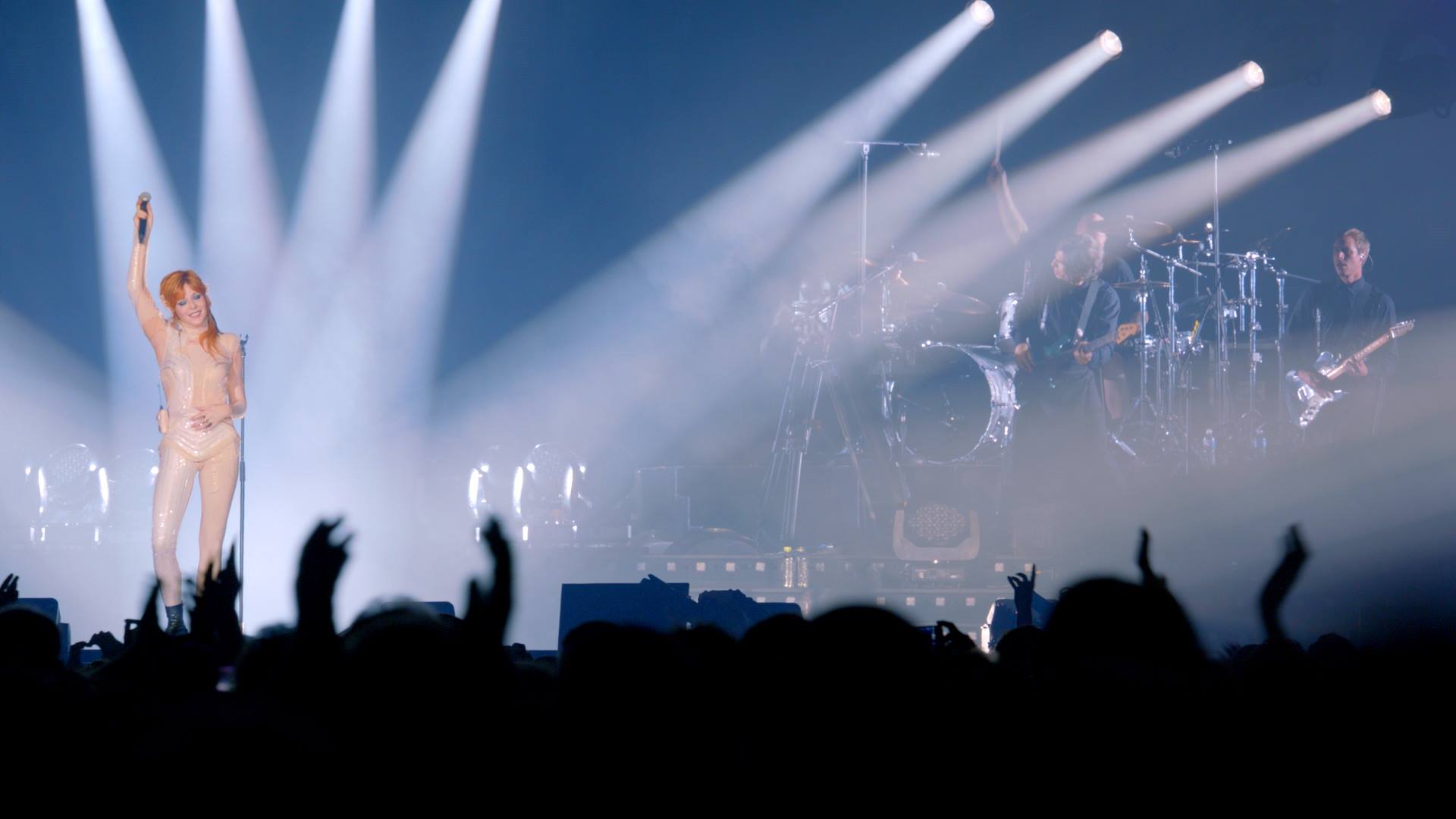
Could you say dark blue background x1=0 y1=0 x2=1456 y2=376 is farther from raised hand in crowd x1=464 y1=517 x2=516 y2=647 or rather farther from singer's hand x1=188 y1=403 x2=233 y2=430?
raised hand in crowd x1=464 y1=517 x2=516 y2=647

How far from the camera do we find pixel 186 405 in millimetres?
6168

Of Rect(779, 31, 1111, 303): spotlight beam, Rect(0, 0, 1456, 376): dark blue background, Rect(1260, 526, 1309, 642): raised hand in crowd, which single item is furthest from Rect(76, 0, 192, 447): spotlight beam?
Rect(1260, 526, 1309, 642): raised hand in crowd

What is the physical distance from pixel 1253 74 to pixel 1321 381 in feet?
10.2

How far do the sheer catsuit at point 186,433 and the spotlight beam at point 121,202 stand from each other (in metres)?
5.78

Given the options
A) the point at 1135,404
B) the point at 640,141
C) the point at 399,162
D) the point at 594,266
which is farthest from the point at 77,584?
the point at 1135,404

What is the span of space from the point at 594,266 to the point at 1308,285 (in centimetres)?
706

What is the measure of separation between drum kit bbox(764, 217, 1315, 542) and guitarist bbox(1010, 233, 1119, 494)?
0.18m

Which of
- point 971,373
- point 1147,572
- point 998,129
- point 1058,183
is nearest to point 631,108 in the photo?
point 998,129

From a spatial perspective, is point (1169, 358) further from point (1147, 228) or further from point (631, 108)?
point (631, 108)

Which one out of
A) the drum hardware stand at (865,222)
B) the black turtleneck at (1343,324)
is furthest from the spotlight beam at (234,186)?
the black turtleneck at (1343,324)

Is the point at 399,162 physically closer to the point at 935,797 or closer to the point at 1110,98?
the point at 1110,98

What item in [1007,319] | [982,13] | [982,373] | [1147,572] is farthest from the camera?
[982,13]

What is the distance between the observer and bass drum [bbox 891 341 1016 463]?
405 inches

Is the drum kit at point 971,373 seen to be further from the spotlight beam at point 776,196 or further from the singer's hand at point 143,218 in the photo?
the singer's hand at point 143,218
